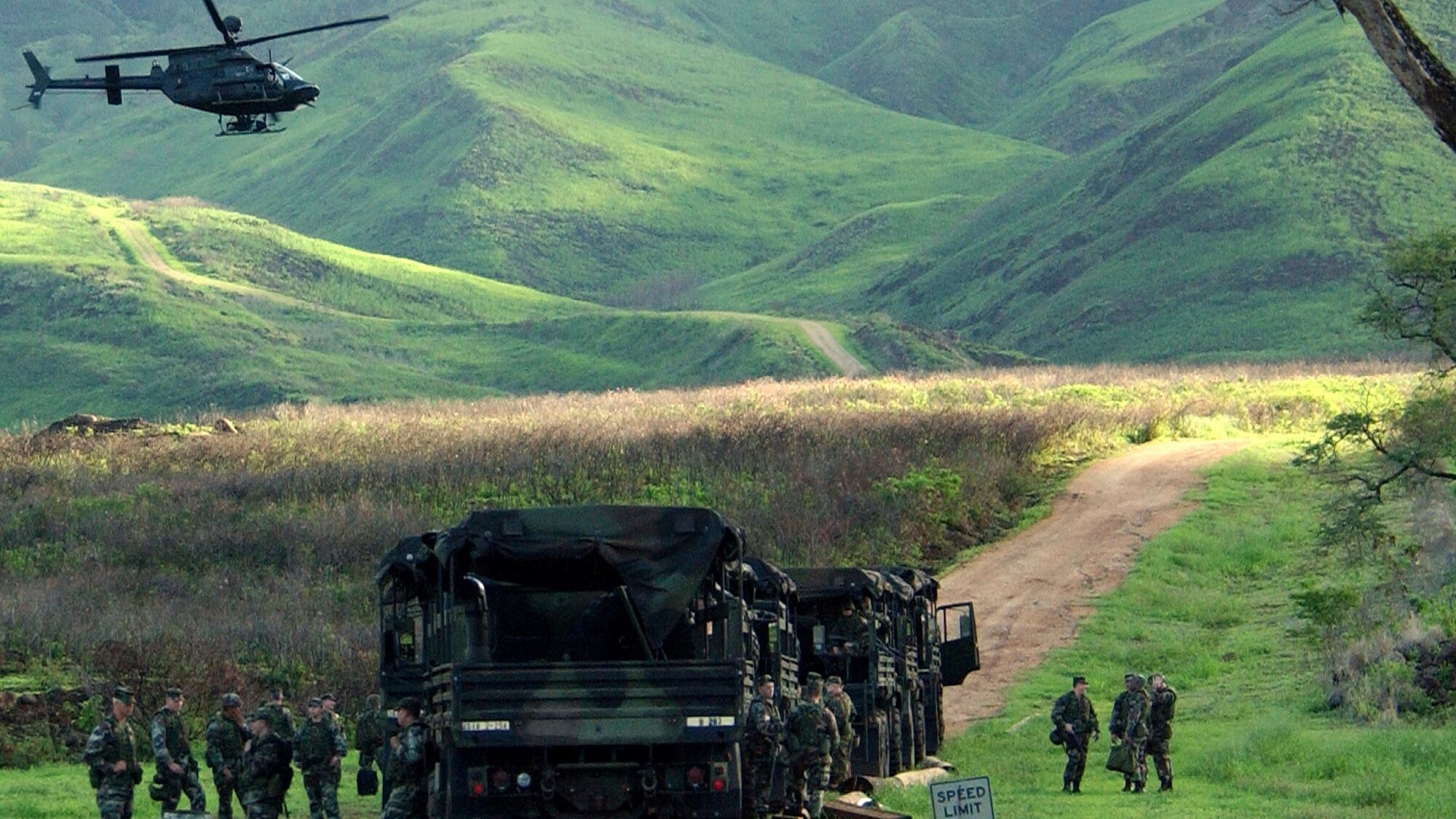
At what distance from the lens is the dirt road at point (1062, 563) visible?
4197 cm

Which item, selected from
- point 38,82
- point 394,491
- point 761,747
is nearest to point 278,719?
point 761,747

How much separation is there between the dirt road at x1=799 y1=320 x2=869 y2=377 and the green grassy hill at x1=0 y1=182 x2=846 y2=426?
0.96m

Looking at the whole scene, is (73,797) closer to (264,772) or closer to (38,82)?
(264,772)

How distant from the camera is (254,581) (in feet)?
149

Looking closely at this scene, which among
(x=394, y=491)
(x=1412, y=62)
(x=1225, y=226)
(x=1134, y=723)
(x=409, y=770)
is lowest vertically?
(x=1134, y=723)

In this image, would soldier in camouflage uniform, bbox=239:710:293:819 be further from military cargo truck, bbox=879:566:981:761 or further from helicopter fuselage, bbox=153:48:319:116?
helicopter fuselage, bbox=153:48:319:116

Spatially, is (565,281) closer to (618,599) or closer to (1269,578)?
(1269,578)

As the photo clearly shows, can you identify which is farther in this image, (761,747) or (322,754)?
(322,754)

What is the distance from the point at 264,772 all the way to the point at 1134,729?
429 inches

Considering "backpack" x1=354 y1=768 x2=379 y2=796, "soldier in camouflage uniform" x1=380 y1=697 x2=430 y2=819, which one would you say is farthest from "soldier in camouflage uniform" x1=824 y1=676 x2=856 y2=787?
"soldier in camouflage uniform" x1=380 y1=697 x2=430 y2=819

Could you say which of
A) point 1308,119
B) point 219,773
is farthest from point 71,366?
point 219,773

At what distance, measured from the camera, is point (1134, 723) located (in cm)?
2634

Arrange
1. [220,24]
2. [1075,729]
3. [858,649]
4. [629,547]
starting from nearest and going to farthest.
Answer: [629,547], [1075,729], [858,649], [220,24]

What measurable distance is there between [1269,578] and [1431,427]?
7811 mm
